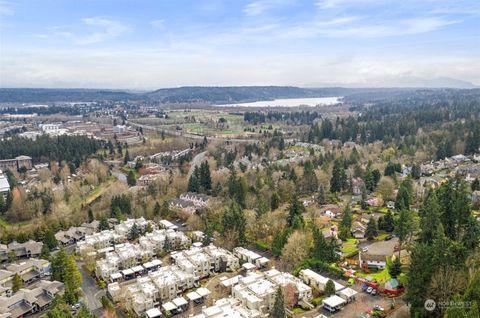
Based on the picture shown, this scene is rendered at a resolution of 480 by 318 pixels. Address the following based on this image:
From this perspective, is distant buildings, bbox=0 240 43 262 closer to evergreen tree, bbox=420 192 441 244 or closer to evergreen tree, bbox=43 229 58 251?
evergreen tree, bbox=43 229 58 251

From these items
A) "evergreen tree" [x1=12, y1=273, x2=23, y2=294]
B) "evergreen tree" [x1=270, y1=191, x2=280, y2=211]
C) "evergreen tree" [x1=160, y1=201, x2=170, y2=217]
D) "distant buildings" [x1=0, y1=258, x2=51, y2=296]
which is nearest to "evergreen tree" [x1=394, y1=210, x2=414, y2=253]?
"evergreen tree" [x1=270, y1=191, x2=280, y2=211]

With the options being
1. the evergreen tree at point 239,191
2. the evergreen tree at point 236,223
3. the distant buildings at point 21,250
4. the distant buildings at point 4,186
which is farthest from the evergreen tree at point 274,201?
the distant buildings at point 4,186

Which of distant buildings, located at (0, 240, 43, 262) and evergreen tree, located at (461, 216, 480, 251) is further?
distant buildings, located at (0, 240, 43, 262)

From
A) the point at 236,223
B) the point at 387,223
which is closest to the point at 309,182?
the point at 387,223

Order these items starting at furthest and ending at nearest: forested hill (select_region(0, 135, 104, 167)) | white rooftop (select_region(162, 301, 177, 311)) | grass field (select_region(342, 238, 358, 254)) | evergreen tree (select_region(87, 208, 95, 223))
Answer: forested hill (select_region(0, 135, 104, 167)) → evergreen tree (select_region(87, 208, 95, 223)) → grass field (select_region(342, 238, 358, 254)) → white rooftop (select_region(162, 301, 177, 311))

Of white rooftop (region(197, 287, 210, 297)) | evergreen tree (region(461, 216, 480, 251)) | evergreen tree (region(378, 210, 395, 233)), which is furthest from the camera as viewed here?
evergreen tree (region(378, 210, 395, 233))

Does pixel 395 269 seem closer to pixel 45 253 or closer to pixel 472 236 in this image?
pixel 472 236
